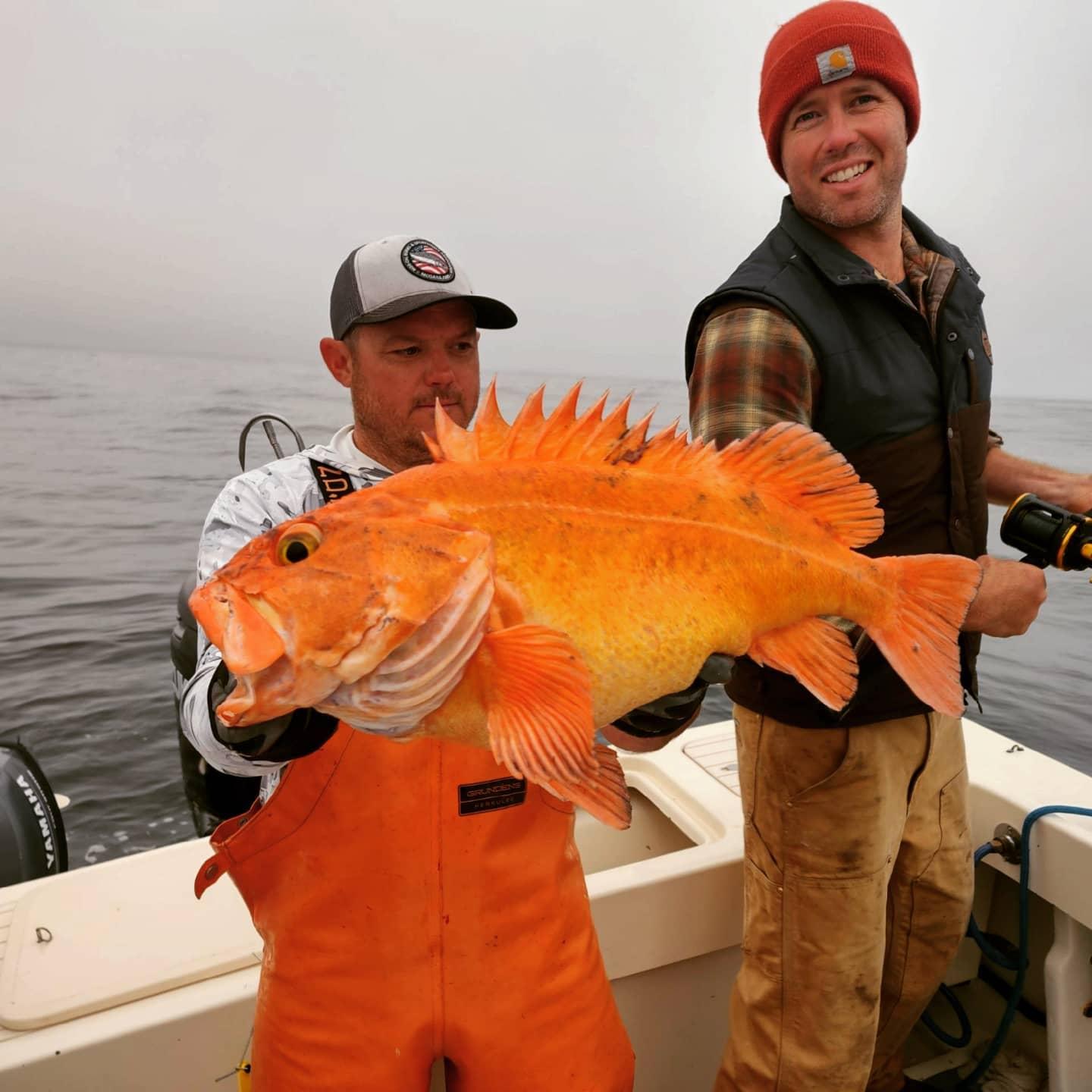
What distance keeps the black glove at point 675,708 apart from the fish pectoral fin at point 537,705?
0.44 m

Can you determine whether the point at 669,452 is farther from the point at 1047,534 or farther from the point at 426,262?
the point at 1047,534

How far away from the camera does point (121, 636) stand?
28.6ft

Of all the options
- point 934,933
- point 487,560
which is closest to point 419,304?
point 487,560

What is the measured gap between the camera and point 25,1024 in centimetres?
181

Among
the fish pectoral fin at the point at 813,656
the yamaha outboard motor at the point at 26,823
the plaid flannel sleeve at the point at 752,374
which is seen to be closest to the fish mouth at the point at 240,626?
the fish pectoral fin at the point at 813,656

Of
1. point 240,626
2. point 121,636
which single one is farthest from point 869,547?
point 121,636

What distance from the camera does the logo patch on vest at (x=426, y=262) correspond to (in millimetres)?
1954

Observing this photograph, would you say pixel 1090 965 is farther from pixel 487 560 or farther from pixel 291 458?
pixel 291 458

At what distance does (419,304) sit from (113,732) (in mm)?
6271

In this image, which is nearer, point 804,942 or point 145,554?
point 804,942

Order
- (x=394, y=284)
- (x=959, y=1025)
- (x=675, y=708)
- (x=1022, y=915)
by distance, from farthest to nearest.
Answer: (x=959, y=1025), (x=1022, y=915), (x=394, y=284), (x=675, y=708)

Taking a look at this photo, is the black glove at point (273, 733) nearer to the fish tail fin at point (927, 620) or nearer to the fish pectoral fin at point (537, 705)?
the fish pectoral fin at point (537, 705)

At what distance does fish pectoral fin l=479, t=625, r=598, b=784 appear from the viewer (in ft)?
3.55

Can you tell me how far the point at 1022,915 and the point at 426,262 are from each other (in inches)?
102
